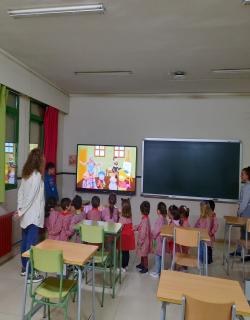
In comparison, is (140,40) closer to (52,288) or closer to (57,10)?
(57,10)

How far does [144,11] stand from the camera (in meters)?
2.56

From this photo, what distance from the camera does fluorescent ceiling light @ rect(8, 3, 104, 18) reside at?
8.18 feet

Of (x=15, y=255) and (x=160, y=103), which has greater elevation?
(x=160, y=103)

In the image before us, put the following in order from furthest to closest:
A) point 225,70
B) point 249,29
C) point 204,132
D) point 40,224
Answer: point 204,132
point 225,70
point 40,224
point 249,29

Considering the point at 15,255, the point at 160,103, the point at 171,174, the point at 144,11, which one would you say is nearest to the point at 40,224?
the point at 15,255

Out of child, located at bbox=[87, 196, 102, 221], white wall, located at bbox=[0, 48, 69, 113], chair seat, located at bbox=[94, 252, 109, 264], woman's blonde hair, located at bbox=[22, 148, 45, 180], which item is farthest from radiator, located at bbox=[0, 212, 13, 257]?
white wall, located at bbox=[0, 48, 69, 113]

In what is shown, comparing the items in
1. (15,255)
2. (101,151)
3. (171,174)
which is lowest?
(15,255)

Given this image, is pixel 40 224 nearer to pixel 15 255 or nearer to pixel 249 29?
pixel 15 255

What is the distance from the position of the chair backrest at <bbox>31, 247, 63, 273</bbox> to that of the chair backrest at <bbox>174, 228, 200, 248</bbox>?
4.83ft

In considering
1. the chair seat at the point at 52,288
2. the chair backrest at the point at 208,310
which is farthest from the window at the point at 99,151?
the chair backrest at the point at 208,310

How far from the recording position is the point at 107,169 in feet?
19.3

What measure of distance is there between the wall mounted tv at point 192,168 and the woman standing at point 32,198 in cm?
280

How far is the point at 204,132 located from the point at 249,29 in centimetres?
291

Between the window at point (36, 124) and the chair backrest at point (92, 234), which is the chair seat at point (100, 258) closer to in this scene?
the chair backrest at point (92, 234)
